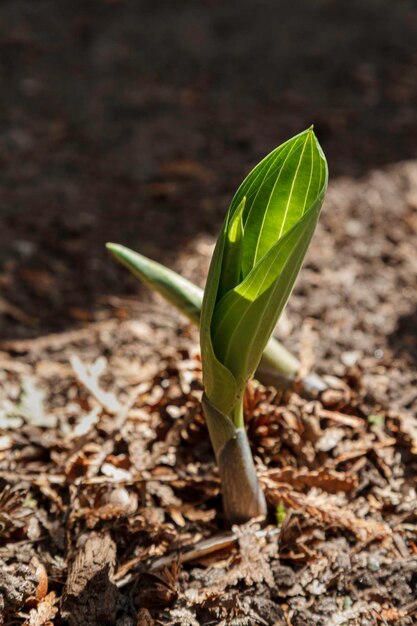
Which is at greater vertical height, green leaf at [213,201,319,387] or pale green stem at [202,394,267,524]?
green leaf at [213,201,319,387]

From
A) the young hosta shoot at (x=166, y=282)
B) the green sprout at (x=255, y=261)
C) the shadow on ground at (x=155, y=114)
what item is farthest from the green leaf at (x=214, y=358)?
the shadow on ground at (x=155, y=114)

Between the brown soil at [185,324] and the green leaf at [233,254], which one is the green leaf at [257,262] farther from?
the brown soil at [185,324]

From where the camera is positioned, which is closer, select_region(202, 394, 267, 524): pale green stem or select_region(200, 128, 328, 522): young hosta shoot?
select_region(200, 128, 328, 522): young hosta shoot

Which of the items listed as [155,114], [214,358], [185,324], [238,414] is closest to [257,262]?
[214,358]

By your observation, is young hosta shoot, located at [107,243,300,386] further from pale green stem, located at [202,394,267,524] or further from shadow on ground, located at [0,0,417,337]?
shadow on ground, located at [0,0,417,337]

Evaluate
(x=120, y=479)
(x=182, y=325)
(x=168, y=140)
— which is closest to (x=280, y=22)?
(x=168, y=140)

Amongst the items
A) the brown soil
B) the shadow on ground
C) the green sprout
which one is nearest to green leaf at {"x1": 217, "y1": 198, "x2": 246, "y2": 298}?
the green sprout

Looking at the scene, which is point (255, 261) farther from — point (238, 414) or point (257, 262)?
point (238, 414)
